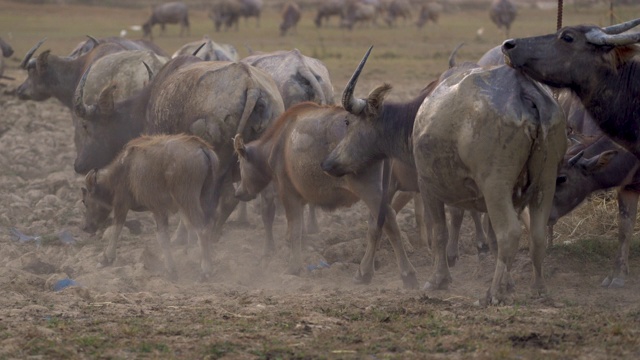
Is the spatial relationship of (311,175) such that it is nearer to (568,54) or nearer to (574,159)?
(574,159)

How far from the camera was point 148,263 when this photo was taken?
9672 millimetres

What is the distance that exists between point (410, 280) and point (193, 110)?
3.15 meters

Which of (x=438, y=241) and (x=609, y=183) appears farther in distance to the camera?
(x=609, y=183)

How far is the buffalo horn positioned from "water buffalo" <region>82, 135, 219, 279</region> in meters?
3.60

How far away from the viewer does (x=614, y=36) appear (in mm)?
7715

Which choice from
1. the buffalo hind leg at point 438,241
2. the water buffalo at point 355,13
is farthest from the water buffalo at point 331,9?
the buffalo hind leg at point 438,241

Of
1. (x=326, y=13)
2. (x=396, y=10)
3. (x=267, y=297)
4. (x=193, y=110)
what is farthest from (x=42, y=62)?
(x=396, y=10)

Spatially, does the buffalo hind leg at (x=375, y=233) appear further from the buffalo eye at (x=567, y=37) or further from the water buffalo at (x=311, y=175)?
the buffalo eye at (x=567, y=37)

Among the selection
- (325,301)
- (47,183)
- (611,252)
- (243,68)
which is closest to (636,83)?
(611,252)

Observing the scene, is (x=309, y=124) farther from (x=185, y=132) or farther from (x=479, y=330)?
(x=479, y=330)

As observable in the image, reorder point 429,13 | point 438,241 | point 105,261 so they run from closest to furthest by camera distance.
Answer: point 438,241, point 105,261, point 429,13

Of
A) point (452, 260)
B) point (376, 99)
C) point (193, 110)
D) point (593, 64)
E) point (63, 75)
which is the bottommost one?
point (452, 260)

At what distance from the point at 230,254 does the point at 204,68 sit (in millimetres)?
2038

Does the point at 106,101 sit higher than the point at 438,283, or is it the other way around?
the point at 106,101
